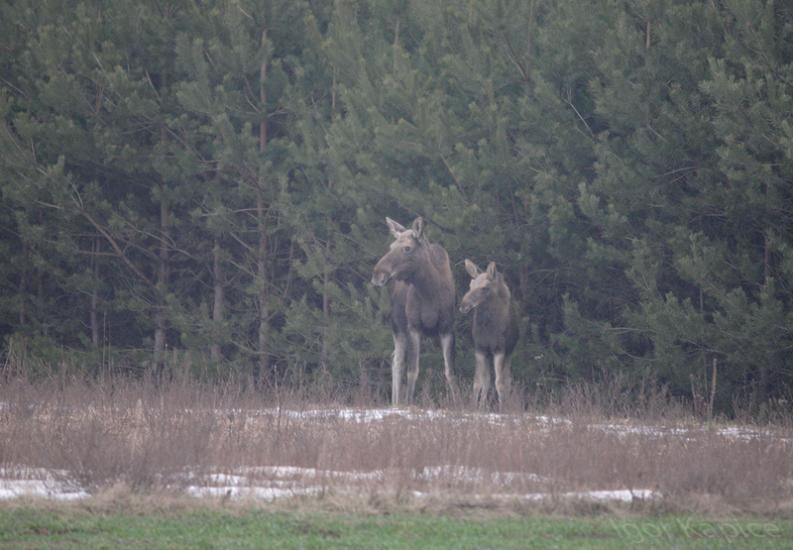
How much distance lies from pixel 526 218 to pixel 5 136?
9.79 meters

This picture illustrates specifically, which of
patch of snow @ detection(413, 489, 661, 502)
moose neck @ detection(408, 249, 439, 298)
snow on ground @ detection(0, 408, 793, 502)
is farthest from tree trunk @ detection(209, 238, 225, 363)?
patch of snow @ detection(413, 489, 661, 502)

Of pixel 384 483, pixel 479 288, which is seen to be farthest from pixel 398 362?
pixel 384 483

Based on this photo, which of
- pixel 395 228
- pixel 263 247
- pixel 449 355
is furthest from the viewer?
pixel 263 247

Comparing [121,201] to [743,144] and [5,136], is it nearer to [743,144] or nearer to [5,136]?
[5,136]

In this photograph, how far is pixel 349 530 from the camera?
8461 mm

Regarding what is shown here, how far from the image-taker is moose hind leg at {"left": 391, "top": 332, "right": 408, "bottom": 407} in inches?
690

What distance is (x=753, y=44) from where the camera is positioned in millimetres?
16562

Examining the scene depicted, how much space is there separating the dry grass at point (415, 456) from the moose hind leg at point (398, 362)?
14.8 feet

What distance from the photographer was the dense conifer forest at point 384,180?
17.1 metres

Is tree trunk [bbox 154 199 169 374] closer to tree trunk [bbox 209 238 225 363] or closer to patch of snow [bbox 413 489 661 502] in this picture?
tree trunk [bbox 209 238 225 363]

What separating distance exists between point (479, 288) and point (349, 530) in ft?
29.2

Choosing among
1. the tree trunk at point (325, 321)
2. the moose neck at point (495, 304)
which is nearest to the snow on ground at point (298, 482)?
the moose neck at point (495, 304)

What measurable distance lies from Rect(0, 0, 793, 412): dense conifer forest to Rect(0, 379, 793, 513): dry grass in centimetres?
372

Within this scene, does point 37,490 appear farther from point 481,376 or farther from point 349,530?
point 481,376
